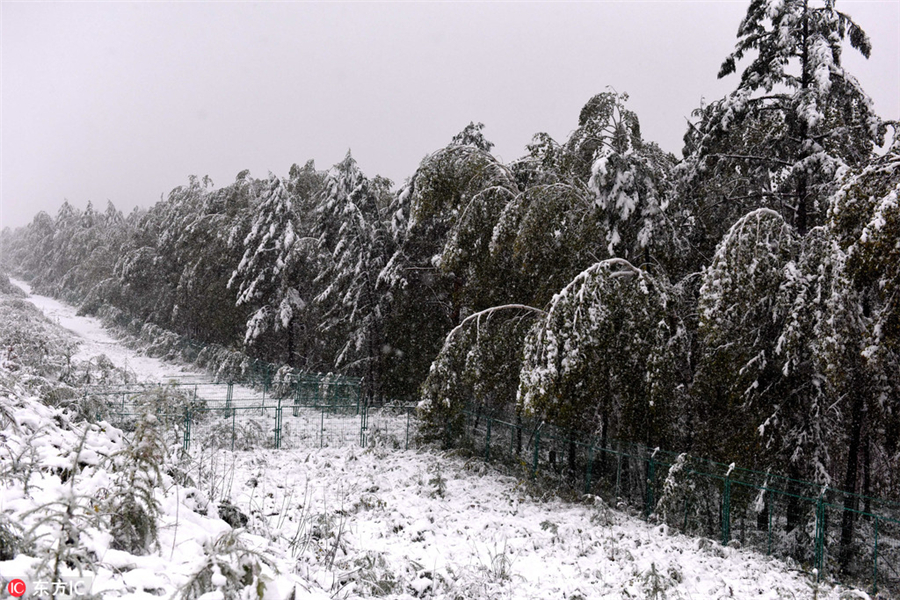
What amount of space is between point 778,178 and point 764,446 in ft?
21.6

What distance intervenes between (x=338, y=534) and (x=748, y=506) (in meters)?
9.37

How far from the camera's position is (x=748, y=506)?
1215cm

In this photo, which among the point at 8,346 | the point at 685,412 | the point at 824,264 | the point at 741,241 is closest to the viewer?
the point at 824,264

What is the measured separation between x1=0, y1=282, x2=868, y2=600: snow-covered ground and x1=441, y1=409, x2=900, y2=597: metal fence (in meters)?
0.81

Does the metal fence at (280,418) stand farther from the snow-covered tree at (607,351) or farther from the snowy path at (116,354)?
the snow-covered tree at (607,351)

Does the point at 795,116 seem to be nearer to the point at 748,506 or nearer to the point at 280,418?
the point at 748,506

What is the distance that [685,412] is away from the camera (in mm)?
12570

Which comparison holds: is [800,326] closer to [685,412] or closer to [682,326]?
[682,326]

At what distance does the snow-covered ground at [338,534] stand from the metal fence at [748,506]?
2.67 ft

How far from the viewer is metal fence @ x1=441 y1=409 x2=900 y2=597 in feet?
31.2

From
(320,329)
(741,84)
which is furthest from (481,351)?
(320,329)

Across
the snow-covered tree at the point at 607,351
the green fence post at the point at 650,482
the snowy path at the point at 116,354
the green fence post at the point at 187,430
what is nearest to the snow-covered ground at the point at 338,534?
the green fence post at the point at 187,430

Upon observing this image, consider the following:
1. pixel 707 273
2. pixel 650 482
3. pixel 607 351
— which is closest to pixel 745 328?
pixel 707 273

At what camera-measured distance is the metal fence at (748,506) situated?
9500 mm
